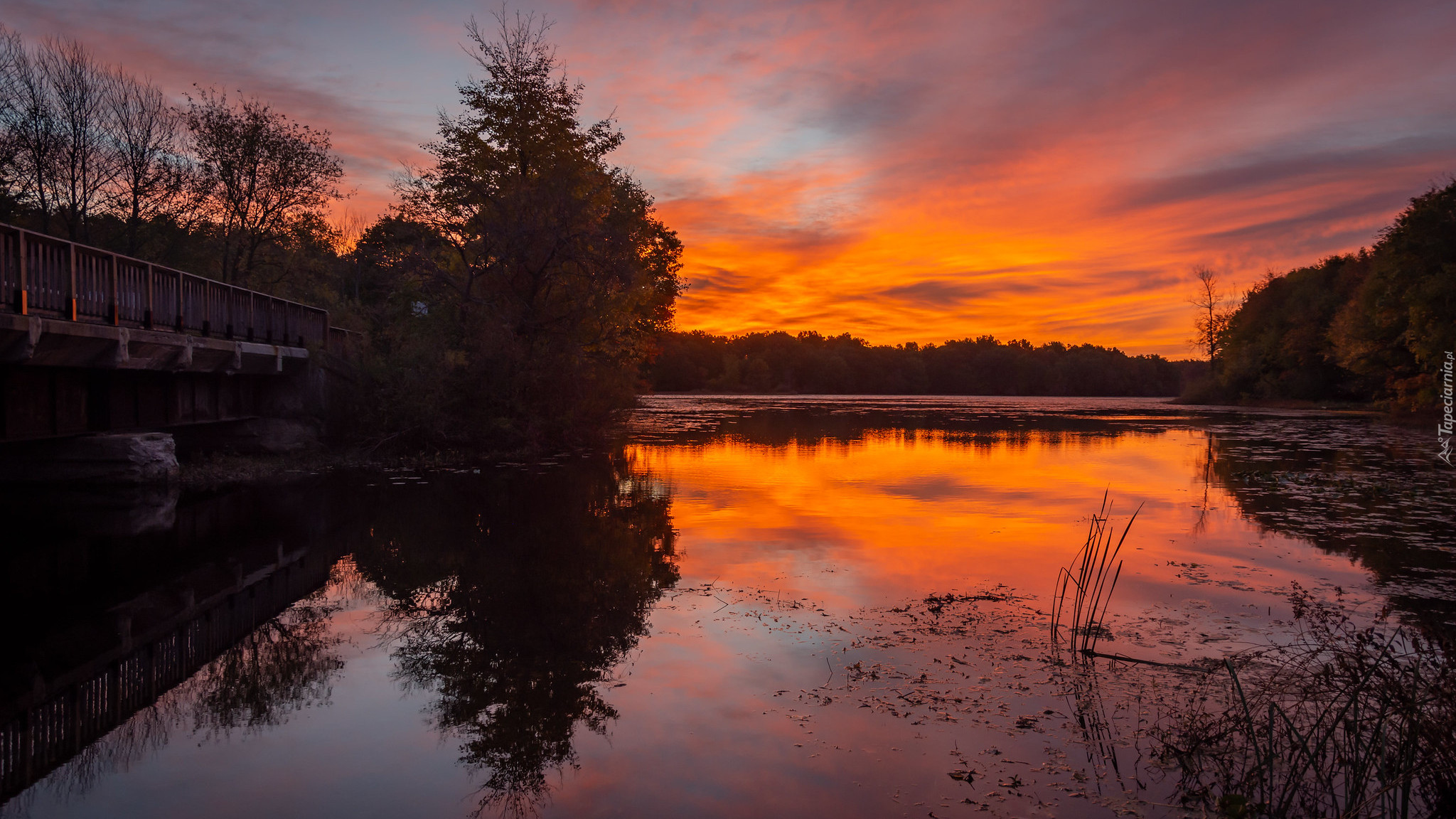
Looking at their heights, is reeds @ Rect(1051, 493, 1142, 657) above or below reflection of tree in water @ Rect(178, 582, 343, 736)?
above

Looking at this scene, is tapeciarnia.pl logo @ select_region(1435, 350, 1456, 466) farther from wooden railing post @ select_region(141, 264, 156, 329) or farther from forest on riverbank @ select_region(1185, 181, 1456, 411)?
wooden railing post @ select_region(141, 264, 156, 329)

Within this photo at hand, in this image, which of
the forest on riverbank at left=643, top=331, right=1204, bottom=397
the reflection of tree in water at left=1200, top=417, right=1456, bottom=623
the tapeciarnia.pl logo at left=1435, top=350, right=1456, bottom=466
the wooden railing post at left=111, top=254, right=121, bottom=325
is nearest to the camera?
the reflection of tree in water at left=1200, top=417, right=1456, bottom=623

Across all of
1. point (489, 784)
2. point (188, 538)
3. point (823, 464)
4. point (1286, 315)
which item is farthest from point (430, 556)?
point (1286, 315)

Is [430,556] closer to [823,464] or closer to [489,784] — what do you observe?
[489,784]

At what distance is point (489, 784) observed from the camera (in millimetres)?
4957

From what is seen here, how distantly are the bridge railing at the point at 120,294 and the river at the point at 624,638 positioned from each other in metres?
3.73

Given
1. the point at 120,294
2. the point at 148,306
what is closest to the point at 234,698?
the point at 120,294

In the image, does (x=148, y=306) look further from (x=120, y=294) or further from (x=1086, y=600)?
(x=1086, y=600)

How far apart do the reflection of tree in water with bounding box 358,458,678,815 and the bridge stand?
21.0 feet

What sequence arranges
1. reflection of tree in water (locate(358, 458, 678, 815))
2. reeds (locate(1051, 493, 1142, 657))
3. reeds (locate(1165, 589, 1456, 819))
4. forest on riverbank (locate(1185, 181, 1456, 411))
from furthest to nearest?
forest on riverbank (locate(1185, 181, 1456, 411))
reeds (locate(1051, 493, 1142, 657))
reflection of tree in water (locate(358, 458, 678, 815))
reeds (locate(1165, 589, 1456, 819))

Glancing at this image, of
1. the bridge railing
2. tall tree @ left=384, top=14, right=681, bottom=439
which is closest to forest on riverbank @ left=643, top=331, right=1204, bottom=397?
tall tree @ left=384, top=14, right=681, bottom=439

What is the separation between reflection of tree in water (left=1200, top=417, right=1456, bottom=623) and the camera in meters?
9.82

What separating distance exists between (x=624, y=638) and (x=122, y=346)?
13.4 m

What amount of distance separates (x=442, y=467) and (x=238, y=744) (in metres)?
16.3
